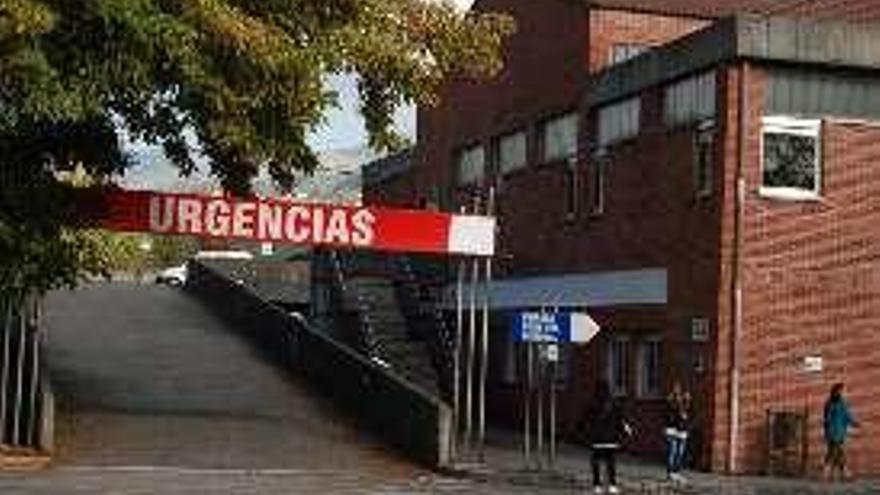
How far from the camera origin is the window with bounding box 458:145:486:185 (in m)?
51.1

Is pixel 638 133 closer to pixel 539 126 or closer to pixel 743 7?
pixel 539 126

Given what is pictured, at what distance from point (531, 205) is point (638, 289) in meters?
8.40

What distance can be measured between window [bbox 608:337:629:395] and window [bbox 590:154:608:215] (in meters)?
2.94

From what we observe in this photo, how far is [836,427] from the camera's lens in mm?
33188

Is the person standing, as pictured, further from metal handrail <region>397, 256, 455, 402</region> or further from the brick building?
metal handrail <region>397, 256, 455, 402</region>

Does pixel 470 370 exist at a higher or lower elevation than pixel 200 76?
lower

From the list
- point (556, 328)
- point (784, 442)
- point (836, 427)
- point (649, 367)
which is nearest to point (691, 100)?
point (649, 367)

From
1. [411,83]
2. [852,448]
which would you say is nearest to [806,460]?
[852,448]

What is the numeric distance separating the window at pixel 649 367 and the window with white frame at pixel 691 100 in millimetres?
4068

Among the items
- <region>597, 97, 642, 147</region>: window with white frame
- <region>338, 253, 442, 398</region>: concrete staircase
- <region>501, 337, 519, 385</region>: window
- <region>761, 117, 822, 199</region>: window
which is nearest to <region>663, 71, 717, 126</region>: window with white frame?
<region>761, 117, 822, 199</region>: window

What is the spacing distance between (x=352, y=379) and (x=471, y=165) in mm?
13278

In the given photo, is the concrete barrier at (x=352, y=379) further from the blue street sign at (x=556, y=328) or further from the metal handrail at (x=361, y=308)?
the blue street sign at (x=556, y=328)

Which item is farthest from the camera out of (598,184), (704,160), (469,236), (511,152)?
(511,152)

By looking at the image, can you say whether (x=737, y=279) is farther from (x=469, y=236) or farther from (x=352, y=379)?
(x=352, y=379)
